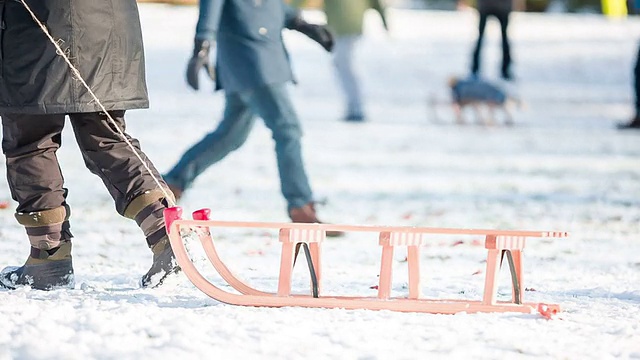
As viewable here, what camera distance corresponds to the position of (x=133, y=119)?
1209 centimetres

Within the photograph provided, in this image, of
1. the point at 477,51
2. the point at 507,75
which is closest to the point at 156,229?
the point at 477,51

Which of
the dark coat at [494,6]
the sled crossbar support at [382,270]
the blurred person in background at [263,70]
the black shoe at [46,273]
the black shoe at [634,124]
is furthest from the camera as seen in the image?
the dark coat at [494,6]

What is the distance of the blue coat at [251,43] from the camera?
5711 millimetres

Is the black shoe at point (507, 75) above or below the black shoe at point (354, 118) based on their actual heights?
above

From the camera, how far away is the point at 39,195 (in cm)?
391

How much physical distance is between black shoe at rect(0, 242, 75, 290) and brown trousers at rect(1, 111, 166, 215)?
166 mm

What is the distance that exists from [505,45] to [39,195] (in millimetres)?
12194

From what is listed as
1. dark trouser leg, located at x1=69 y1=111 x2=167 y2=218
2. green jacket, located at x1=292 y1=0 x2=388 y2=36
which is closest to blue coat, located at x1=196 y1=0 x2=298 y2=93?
dark trouser leg, located at x1=69 y1=111 x2=167 y2=218

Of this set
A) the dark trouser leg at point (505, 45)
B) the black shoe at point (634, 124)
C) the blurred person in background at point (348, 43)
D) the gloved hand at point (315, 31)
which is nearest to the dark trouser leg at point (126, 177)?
the gloved hand at point (315, 31)

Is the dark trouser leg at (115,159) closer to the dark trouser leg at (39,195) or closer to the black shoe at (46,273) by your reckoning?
the dark trouser leg at (39,195)

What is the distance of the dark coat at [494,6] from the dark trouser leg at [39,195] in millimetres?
11537

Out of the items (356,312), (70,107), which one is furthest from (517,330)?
(70,107)

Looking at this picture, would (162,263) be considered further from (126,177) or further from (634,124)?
(634,124)

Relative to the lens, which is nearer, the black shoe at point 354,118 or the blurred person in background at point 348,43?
the blurred person in background at point 348,43
